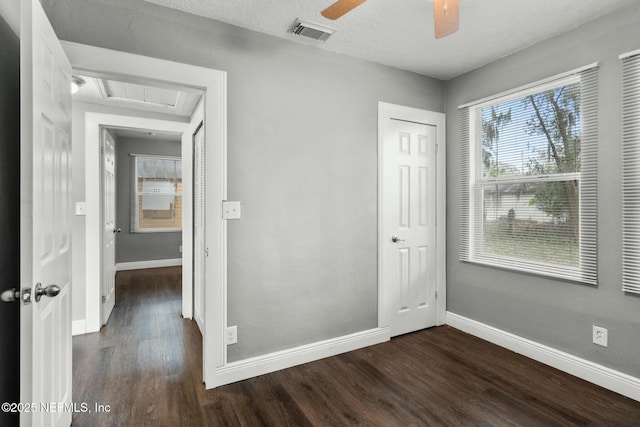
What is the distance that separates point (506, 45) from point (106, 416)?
3.80 m

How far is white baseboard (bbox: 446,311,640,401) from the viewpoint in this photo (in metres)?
2.14

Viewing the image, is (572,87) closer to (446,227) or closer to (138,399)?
(446,227)

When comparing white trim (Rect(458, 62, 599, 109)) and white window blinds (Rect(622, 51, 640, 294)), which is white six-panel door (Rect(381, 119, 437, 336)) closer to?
white trim (Rect(458, 62, 599, 109))

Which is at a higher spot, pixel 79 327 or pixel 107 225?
pixel 107 225

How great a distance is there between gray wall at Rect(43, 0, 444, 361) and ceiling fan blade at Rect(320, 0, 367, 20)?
37.3 inches

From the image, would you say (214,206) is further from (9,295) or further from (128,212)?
(128,212)

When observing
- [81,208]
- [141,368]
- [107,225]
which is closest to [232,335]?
[141,368]

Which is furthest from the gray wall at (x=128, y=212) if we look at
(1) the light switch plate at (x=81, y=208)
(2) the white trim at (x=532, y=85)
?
(2) the white trim at (x=532, y=85)

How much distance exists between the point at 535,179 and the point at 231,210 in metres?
2.42

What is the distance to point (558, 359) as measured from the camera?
2490mm

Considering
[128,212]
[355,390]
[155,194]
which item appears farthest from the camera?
[155,194]

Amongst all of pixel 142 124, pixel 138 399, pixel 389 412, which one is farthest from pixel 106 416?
pixel 142 124

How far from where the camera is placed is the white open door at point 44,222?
3.91 feet

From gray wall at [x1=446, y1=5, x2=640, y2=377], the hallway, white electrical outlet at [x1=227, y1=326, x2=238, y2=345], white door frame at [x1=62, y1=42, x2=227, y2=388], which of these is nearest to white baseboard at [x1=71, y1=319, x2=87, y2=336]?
the hallway
